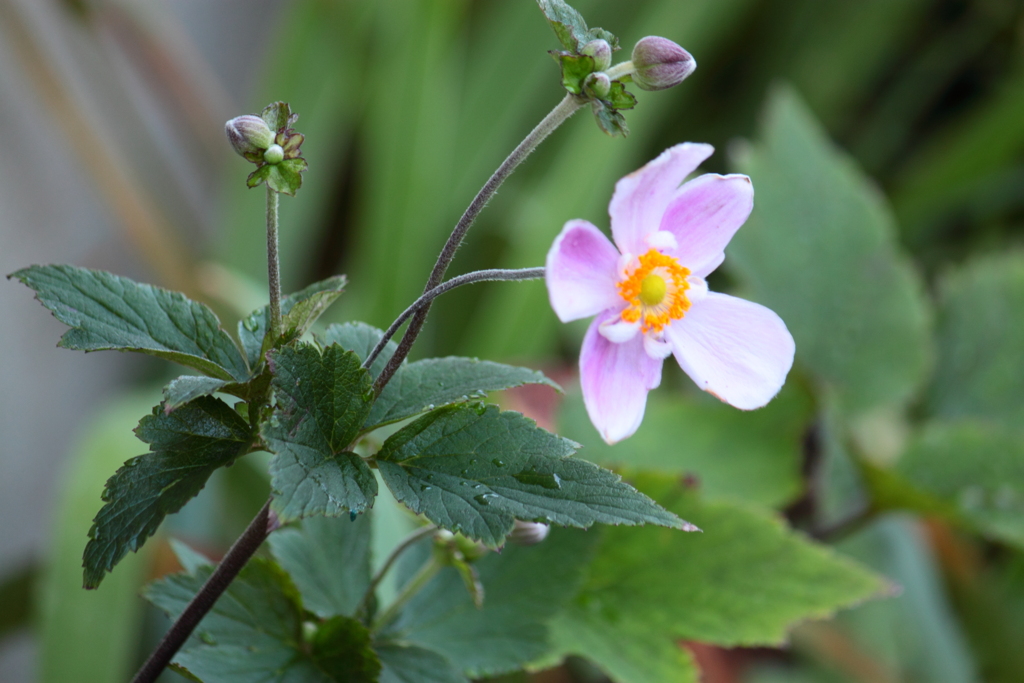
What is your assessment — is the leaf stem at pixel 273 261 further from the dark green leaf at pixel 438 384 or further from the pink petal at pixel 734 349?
the pink petal at pixel 734 349

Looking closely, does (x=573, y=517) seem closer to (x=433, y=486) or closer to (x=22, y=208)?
(x=433, y=486)

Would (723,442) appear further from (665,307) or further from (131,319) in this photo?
(131,319)

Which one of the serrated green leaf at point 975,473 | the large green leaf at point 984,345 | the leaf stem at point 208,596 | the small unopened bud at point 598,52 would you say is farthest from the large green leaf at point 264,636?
the large green leaf at point 984,345

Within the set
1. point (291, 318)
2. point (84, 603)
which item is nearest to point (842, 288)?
point (291, 318)

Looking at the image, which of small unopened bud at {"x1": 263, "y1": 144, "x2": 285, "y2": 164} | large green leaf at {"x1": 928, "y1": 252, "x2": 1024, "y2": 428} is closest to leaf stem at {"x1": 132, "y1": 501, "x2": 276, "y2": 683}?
small unopened bud at {"x1": 263, "y1": 144, "x2": 285, "y2": 164}

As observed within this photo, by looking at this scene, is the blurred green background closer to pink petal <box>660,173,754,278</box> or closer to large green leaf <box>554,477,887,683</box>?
large green leaf <box>554,477,887,683</box>

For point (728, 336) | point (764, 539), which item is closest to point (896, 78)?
point (764, 539)
